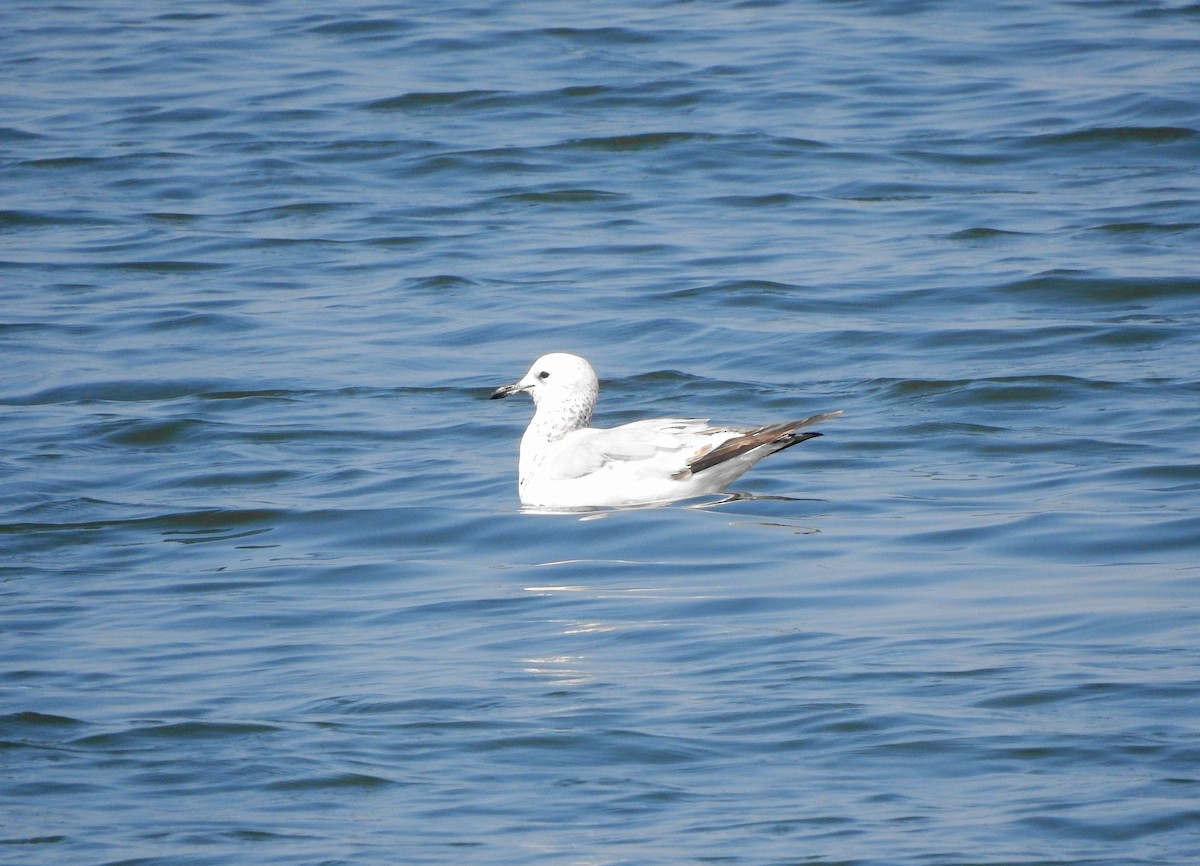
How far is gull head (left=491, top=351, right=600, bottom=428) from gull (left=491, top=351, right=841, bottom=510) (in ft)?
0.57

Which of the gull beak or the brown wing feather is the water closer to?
the brown wing feather

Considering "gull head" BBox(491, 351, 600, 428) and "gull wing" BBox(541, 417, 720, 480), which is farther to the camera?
"gull head" BBox(491, 351, 600, 428)

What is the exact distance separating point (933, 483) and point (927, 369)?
7.62 ft

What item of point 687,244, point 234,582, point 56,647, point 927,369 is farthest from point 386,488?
point 687,244

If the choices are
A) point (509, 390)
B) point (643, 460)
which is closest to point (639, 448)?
point (643, 460)

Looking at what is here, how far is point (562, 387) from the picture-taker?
33.6ft

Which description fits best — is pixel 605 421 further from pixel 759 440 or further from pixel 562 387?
pixel 759 440

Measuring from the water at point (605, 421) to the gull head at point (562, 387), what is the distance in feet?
1.52

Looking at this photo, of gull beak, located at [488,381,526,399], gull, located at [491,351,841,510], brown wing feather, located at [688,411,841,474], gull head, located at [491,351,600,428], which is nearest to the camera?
brown wing feather, located at [688,411,841,474]

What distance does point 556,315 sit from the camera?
13352 mm

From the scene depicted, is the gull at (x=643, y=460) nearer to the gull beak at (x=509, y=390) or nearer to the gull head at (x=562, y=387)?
the gull head at (x=562, y=387)

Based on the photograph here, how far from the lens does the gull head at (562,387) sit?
10.2 metres

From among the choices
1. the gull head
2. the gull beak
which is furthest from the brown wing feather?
the gull beak

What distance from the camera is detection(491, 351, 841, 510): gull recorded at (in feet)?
29.8
